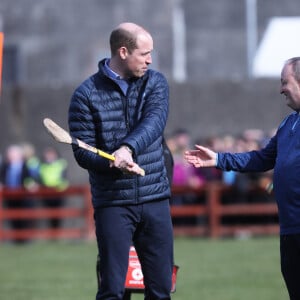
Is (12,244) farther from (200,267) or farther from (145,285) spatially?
(145,285)

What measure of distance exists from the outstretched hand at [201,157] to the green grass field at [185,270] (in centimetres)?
354

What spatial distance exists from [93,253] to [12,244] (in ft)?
10.4

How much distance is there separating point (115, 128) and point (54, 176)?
12.7 metres

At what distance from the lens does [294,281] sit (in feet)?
22.6

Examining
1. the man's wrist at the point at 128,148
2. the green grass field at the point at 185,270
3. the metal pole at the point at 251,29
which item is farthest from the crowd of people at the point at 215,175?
the man's wrist at the point at 128,148

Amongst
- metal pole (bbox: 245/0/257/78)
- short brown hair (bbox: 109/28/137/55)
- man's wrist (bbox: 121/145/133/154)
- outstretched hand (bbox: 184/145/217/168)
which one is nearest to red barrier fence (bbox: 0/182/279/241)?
metal pole (bbox: 245/0/257/78)

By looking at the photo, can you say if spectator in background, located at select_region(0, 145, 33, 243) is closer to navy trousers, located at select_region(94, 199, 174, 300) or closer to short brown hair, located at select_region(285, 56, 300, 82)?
navy trousers, located at select_region(94, 199, 174, 300)

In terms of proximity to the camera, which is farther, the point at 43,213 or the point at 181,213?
the point at 43,213

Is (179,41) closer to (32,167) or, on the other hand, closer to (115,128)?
(32,167)

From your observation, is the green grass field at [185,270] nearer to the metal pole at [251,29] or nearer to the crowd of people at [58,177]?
the crowd of people at [58,177]

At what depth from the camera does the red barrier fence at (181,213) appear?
19.2 meters

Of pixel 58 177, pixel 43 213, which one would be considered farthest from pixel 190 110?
pixel 43 213

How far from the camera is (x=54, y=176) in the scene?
782 inches

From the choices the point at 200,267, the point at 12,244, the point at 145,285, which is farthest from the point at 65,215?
the point at 145,285
